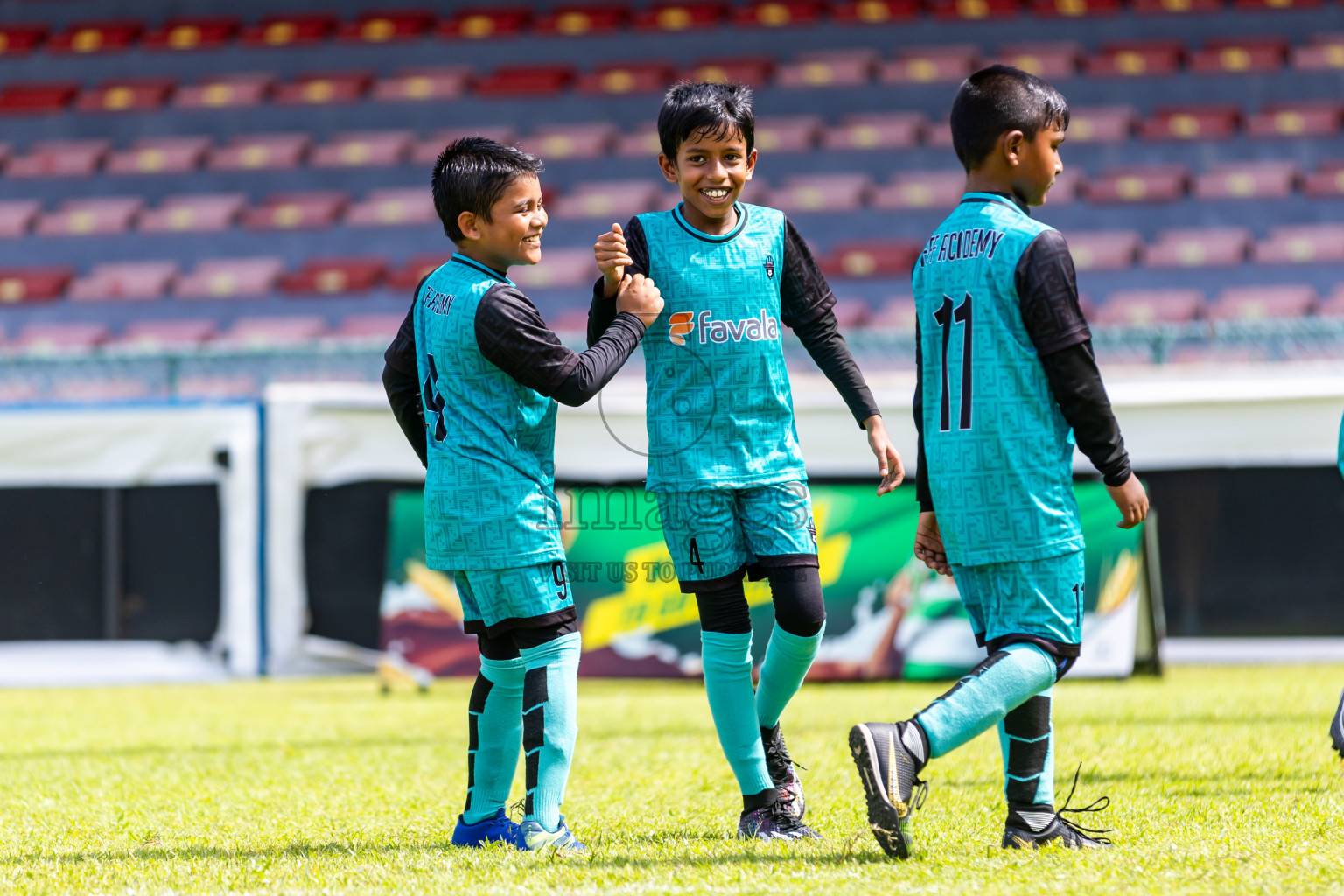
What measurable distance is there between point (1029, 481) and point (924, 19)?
52.6ft

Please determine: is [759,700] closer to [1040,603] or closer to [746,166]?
[1040,603]

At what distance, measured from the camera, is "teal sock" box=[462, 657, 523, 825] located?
10.3 ft

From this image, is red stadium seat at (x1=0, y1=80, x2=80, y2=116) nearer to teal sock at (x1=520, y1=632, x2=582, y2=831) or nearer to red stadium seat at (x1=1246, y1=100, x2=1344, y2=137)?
red stadium seat at (x1=1246, y1=100, x2=1344, y2=137)

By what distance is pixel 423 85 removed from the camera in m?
17.6

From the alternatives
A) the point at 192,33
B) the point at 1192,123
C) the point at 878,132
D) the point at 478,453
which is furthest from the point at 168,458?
the point at 1192,123

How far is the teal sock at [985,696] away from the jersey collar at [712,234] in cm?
117

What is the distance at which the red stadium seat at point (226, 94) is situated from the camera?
17.6 meters

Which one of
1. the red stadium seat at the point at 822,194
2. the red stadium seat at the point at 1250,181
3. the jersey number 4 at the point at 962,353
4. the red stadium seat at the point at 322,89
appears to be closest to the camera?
the jersey number 4 at the point at 962,353

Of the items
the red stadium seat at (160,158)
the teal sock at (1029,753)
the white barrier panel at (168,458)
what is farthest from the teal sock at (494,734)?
the red stadium seat at (160,158)

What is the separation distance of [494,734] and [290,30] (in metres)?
17.4

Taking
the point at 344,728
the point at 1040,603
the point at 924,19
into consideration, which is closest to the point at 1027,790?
the point at 1040,603

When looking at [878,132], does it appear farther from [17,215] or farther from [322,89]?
[17,215]

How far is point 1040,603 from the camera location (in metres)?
2.73

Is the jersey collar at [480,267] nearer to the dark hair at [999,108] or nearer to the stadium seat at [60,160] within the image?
the dark hair at [999,108]
